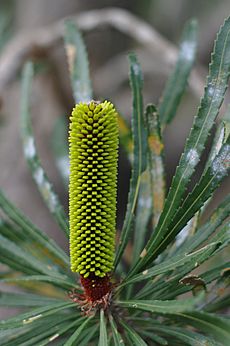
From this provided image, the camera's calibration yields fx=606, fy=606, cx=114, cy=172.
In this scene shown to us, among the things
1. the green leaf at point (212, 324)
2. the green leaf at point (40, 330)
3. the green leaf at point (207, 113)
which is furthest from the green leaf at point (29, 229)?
the green leaf at point (212, 324)

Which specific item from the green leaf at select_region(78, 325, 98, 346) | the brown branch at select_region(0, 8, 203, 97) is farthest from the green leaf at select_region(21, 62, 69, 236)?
the brown branch at select_region(0, 8, 203, 97)

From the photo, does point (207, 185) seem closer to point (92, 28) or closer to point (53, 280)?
point (53, 280)

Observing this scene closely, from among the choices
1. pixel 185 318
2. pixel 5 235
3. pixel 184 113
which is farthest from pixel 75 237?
pixel 184 113

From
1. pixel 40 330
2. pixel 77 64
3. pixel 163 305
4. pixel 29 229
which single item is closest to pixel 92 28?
pixel 77 64

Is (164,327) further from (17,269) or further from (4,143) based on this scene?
(4,143)

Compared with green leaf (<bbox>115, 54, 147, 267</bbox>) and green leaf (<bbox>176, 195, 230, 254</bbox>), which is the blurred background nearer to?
green leaf (<bbox>115, 54, 147, 267</bbox>)
